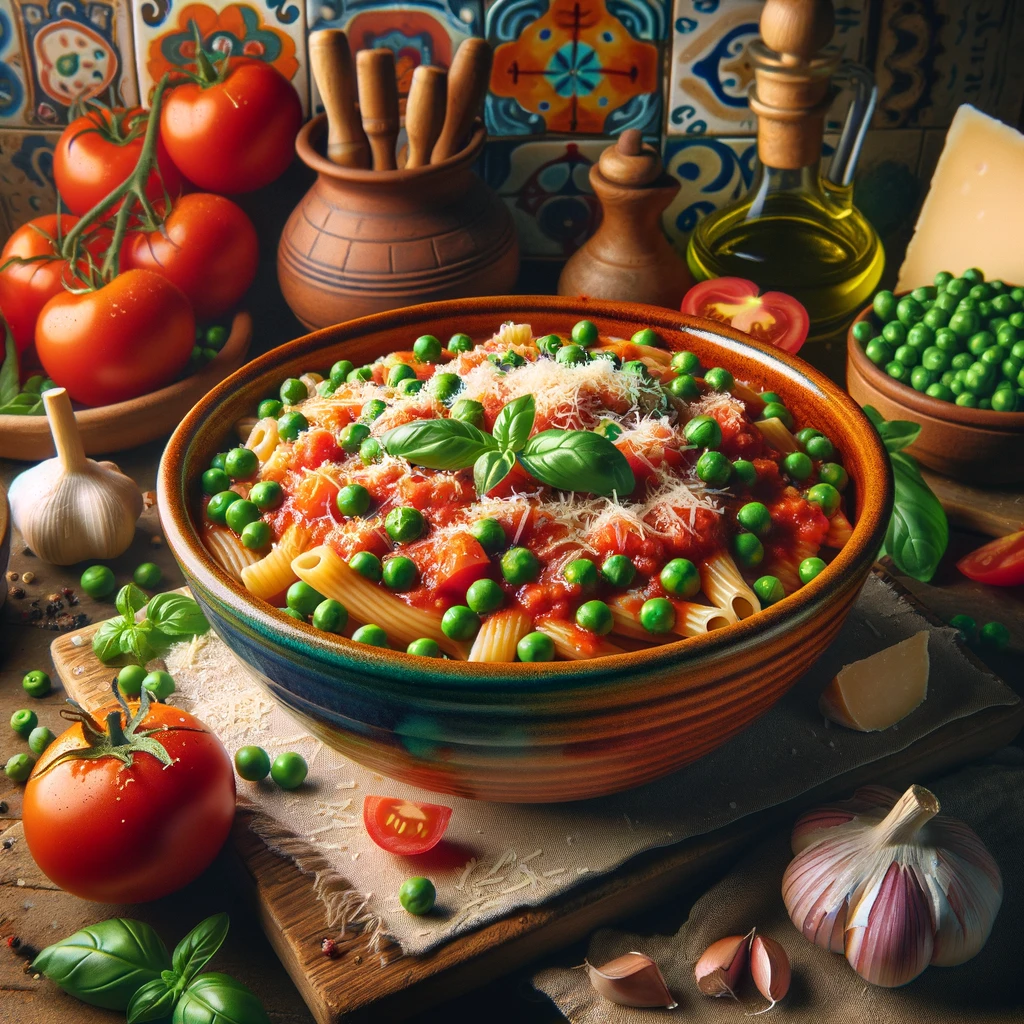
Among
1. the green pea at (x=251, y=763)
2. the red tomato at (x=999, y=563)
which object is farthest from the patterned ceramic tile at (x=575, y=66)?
the green pea at (x=251, y=763)

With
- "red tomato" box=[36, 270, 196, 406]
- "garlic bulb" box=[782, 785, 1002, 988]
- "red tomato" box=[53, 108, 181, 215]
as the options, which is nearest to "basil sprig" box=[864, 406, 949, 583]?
"garlic bulb" box=[782, 785, 1002, 988]

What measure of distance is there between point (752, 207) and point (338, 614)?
101 inches

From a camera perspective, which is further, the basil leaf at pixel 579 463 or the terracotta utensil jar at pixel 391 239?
the terracotta utensil jar at pixel 391 239

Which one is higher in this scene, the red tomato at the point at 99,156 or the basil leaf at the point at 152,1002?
the red tomato at the point at 99,156

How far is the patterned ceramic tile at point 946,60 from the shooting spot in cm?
409

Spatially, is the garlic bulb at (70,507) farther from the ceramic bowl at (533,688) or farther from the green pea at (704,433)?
A: the green pea at (704,433)

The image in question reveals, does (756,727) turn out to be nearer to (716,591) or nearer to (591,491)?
(716,591)

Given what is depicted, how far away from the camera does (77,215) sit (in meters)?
4.46

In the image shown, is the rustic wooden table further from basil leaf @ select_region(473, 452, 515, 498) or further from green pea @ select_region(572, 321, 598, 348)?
green pea @ select_region(572, 321, 598, 348)

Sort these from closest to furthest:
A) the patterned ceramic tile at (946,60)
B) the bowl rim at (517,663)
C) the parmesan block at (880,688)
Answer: the bowl rim at (517,663) < the parmesan block at (880,688) < the patterned ceramic tile at (946,60)

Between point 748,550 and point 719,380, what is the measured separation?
1.95 ft

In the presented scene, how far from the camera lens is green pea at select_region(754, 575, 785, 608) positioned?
7.75 ft

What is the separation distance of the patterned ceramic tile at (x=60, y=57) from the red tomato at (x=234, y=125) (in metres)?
0.29

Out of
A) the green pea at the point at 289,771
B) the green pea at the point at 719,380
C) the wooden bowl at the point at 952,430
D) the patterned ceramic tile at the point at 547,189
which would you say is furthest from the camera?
the patterned ceramic tile at the point at 547,189
